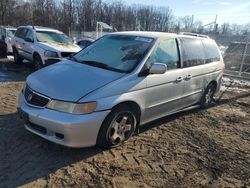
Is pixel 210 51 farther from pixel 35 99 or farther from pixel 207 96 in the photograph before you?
pixel 35 99

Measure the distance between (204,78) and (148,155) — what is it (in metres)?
2.78

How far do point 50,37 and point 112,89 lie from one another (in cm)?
768

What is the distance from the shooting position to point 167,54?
16.5 feet

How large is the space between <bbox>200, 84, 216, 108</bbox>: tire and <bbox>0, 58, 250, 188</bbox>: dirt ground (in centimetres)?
101

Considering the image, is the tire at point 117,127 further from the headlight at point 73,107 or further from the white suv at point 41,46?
the white suv at point 41,46

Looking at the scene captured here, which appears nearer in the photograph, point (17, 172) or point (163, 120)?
point (17, 172)

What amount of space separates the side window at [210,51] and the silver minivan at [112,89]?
0.55 metres

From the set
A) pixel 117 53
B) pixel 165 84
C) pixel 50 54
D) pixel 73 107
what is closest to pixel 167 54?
pixel 165 84

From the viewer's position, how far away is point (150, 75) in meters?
4.53

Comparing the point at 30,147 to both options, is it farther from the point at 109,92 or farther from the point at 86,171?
the point at 109,92

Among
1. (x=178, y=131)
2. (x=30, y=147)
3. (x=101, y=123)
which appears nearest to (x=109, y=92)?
(x=101, y=123)

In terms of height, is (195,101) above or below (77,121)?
below

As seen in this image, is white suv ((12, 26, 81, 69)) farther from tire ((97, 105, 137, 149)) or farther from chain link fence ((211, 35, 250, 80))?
chain link fence ((211, 35, 250, 80))

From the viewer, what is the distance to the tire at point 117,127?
3926 millimetres
